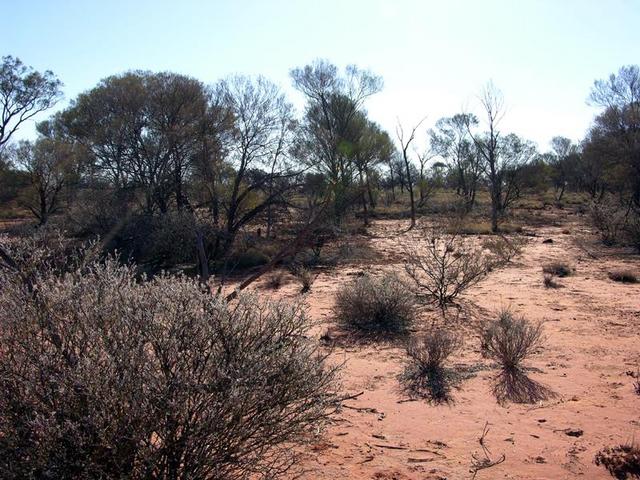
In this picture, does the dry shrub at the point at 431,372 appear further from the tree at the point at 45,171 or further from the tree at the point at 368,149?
the tree at the point at 368,149

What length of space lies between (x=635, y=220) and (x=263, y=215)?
14187mm

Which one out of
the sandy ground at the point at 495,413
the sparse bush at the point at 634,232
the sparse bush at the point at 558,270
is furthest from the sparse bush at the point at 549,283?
the sparse bush at the point at 634,232

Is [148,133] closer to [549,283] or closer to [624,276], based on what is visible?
[549,283]

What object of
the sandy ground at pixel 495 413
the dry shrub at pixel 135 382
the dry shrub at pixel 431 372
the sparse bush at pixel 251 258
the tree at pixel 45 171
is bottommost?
the sandy ground at pixel 495 413

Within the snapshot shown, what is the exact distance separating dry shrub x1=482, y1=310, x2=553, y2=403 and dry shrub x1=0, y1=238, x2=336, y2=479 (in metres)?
3.43

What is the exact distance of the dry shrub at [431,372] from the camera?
5.99 metres

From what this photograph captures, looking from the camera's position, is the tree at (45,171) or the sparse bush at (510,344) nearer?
the sparse bush at (510,344)

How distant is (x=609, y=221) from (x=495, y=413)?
60.6 feet

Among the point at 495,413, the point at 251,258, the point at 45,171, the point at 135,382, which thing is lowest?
the point at 495,413

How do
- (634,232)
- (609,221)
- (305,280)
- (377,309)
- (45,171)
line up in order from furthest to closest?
(45,171)
(609,221)
(634,232)
(305,280)
(377,309)

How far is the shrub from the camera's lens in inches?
356

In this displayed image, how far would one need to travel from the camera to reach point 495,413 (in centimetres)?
538

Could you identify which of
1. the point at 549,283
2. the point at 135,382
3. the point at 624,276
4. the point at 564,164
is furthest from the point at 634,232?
the point at 564,164

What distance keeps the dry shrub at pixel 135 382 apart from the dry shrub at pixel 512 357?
11.3 ft
